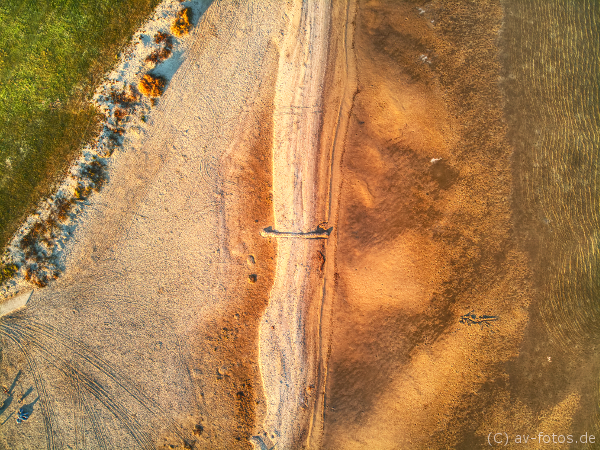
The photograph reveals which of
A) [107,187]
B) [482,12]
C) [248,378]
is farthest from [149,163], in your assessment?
[482,12]

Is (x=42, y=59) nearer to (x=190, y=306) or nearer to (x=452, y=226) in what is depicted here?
(x=190, y=306)

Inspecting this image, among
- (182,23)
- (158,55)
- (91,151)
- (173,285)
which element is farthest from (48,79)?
(173,285)

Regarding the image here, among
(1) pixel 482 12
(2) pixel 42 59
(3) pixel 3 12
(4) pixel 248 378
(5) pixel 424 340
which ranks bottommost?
(5) pixel 424 340

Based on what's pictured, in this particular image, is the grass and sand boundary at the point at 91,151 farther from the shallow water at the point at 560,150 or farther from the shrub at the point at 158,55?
the shallow water at the point at 560,150

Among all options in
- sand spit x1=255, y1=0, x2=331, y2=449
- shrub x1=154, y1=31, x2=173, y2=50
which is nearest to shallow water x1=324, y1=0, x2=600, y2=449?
sand spit x1=255, y1=0, x2=331, y2=449

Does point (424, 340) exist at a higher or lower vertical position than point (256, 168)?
lower

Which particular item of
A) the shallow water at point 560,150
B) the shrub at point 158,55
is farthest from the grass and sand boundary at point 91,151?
the shallow water at point 560,150

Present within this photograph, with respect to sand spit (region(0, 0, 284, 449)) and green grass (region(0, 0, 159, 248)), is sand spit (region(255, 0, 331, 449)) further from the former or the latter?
green grass (region(0, 0, 159, 248))
